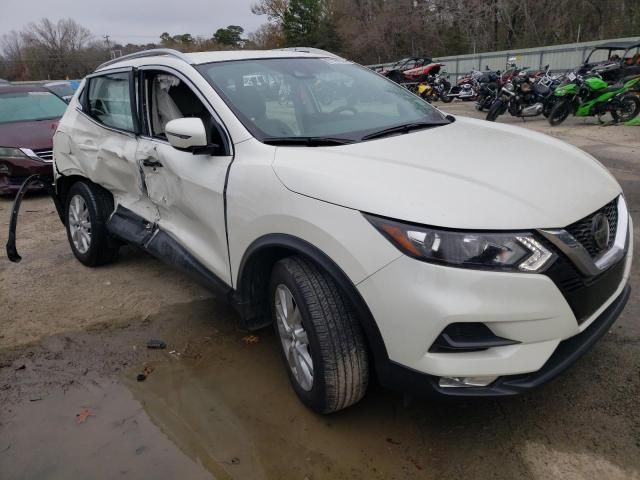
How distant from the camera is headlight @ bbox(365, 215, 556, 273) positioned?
6.16 feet

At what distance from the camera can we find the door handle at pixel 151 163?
10.8ft

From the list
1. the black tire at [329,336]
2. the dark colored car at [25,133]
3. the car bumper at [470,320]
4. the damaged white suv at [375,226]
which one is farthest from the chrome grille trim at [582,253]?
the dark colored car at [25,133]

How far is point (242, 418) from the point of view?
2.61 m

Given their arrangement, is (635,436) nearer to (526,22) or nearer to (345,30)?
(526,22)

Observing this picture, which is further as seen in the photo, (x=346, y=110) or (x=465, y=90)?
(x=465, y=90)

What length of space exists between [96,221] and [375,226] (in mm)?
3100

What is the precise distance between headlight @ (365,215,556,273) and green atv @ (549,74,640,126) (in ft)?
34.4

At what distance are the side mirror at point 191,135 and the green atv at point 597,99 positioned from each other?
10469 millimetres

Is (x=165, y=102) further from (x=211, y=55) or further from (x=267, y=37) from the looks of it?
(x=267, y=37)

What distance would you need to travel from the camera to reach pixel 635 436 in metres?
2.26

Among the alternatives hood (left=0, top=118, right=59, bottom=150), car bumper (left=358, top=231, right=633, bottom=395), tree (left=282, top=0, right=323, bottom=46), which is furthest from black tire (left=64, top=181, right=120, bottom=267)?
tree (left=282, top=0, right=323, bottom=46)

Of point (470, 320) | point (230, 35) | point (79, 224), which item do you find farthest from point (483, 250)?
point (230, 35)

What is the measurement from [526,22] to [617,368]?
130 feet

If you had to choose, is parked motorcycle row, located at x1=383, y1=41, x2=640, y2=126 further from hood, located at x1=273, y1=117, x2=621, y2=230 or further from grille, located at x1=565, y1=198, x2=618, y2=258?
grille, located at x1=565, y1=198, x2=618, y2=258
